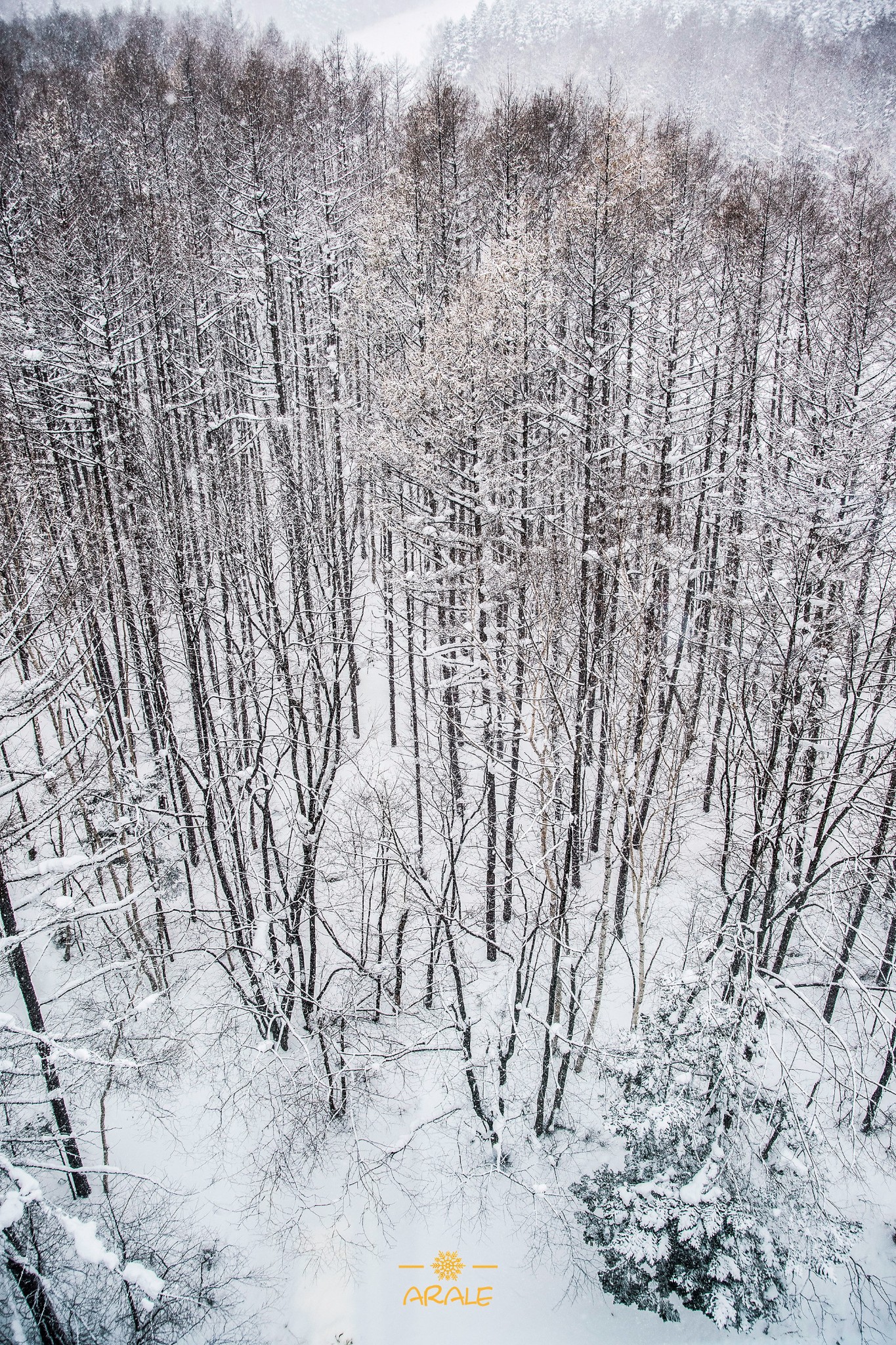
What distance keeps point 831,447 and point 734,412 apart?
29.9ft

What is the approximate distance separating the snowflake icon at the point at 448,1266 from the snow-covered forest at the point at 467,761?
23.3 inches

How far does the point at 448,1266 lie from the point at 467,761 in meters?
11.8

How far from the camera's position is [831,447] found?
11953 mm

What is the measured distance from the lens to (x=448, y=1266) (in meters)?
12.5

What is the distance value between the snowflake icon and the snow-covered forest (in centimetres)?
59

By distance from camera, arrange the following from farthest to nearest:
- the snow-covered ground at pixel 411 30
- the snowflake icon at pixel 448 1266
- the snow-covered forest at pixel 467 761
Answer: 1. the snow-covered ground at pixel 411 30
2. the snowflake icon at pixel 448 1266
3. the snow-covered forest at pixel 467 761

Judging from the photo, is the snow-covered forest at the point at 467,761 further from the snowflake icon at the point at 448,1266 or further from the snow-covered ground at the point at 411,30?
the snow-covered ground at the point at 411,30

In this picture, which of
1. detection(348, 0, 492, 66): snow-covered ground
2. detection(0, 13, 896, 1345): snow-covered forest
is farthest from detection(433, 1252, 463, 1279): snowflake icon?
detection(348, 0, 492, 66): snow-covered ground

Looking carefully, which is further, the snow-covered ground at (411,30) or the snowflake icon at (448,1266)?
the snow-covered ground at (411,30)

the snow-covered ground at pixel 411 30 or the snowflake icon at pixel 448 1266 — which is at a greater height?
the snow-covered ground at pixel 411 30

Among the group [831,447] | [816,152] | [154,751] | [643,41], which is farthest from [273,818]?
[643,41]

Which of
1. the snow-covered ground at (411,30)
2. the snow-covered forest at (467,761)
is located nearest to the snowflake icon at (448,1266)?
the snow-covered forest at (467,761)

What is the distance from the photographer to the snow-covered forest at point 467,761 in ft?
35.9

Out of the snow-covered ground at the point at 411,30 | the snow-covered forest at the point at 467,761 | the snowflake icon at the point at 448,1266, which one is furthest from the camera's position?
the snow-covered ground at the point at 411,30
